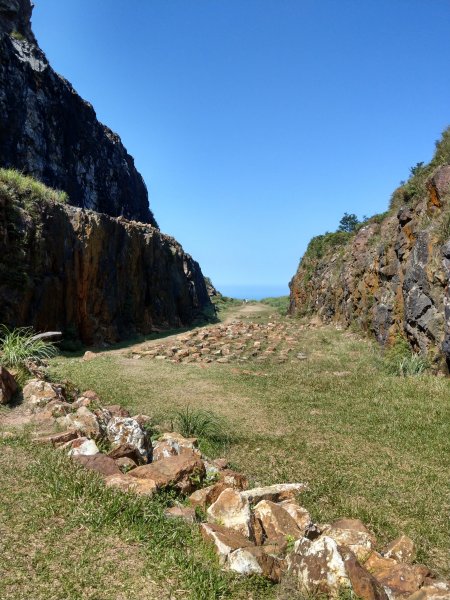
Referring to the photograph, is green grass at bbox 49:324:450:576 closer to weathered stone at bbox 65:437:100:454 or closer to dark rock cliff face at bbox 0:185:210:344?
weathered stone at bbox 65:437:100:454

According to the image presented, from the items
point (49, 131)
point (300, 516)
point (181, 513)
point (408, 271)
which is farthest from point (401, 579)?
point (49, 131)

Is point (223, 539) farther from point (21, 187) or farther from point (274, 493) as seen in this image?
point (21, 187)

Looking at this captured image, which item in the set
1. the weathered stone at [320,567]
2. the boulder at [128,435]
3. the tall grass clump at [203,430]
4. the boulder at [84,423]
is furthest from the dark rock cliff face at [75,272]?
the weathered stone at [320,567]

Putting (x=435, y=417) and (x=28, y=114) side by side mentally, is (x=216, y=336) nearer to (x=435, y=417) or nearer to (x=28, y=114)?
(x=435, y=417)

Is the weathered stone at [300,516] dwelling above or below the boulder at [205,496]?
below

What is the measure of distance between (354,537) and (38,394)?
5.42 metres

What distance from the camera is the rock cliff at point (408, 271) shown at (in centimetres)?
1253

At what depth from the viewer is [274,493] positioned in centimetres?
511

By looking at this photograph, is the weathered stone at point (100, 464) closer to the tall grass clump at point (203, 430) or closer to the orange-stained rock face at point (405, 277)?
the tall grass clump at point (203, 430)

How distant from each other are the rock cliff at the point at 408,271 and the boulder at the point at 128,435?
859cm

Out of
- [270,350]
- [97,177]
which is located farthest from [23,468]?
[97,177]

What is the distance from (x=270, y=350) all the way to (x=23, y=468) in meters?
13.4

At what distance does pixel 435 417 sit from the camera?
8.73 meters

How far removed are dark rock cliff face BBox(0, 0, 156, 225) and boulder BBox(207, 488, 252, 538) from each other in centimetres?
3400
